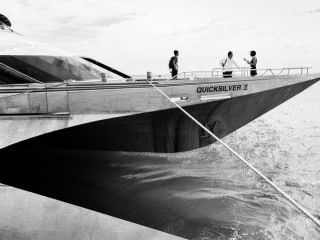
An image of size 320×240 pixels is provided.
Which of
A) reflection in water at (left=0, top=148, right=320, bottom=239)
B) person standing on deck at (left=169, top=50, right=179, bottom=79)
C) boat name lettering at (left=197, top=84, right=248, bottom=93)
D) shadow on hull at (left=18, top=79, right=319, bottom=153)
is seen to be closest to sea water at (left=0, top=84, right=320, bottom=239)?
reflection in water at (left=0, top=148, right=320, bottom=239)

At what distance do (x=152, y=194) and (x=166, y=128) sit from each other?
1753 mm

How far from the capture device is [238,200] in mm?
7449

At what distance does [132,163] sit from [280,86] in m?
4.14

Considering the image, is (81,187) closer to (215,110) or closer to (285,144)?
(215,110)

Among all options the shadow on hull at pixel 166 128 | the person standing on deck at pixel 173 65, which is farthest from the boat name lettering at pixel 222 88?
the person standing on deck at pixel 173 65

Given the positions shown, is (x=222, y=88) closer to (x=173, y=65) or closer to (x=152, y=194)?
(x=173, y=65)

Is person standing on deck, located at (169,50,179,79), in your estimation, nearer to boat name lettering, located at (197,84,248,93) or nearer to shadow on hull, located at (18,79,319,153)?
boat name lettering, located at (197,84,248,93)

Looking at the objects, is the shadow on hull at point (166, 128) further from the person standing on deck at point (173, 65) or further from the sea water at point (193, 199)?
the person standing on deck at point (173, 65)

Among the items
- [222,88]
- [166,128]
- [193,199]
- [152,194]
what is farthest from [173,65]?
[193,199]

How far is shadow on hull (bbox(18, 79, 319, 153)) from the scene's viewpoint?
5517 millimetres

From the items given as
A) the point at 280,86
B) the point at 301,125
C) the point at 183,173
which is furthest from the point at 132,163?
the point at 301,125

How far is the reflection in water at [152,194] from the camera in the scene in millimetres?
5355

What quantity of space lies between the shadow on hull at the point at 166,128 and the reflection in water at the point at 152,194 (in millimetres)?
218

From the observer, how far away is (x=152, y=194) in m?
7.00
